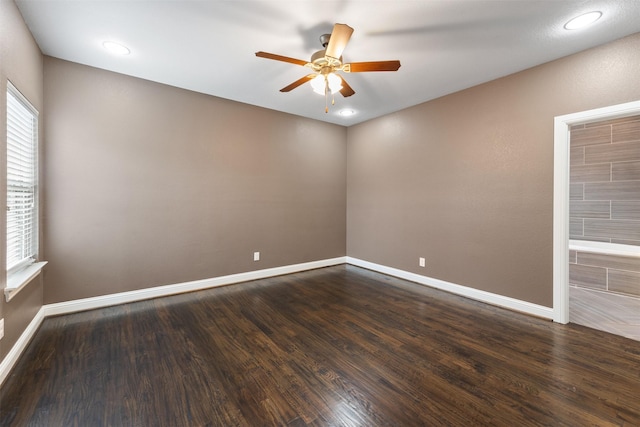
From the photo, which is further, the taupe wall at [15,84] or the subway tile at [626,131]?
the subway tile at [626,131]

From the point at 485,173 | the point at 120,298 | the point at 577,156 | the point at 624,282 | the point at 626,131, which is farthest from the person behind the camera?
the point at 577,156

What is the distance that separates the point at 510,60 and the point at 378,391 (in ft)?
10.8

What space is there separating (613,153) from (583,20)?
98.7 inches

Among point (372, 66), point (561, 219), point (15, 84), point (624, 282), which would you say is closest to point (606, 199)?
point (624, 282)

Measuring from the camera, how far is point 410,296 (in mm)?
3541

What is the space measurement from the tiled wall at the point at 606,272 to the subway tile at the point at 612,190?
81 cm

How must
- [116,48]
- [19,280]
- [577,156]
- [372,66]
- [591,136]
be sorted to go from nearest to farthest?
[19,280] < [372,66] < [116,48] < [591,136] < [577,156]

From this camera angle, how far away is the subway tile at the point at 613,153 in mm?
3523

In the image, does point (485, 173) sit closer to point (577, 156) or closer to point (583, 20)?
point (583, 20)

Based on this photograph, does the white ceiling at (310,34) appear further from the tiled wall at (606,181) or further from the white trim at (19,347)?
the white trim at (19,347)

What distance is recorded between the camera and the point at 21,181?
2.37m

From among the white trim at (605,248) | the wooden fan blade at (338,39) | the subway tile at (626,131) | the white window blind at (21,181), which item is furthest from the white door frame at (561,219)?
the white window blind at (21,181)

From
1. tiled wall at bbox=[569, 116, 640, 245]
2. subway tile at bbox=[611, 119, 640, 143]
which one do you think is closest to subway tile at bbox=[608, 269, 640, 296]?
tiled wall at bbox=[569, 116, 640, 245]

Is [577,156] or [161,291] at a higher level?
[577,156]
